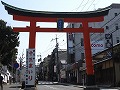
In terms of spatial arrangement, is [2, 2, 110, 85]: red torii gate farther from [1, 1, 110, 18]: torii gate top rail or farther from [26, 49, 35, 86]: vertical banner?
[26, 49, 35, 86]: vertical banner

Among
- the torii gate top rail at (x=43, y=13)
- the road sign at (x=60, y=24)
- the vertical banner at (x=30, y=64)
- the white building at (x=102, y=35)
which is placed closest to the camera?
the vertical banner at (x=30, y=64)

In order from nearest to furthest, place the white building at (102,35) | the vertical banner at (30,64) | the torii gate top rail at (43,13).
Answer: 1. the vertical banner at (30,64)
2. the torii gate top rail at (43,13)
3. the white building at (102,35)

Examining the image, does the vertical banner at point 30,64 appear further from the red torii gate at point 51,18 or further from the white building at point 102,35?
the white building at point 102,35

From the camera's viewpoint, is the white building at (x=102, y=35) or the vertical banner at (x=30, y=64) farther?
the white building at (x=102, y=35)

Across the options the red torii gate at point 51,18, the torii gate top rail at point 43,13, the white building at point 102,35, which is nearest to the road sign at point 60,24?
the red torii gate at point 51,18

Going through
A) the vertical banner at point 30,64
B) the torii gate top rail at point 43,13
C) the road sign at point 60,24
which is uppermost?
the torii gate top rail at point 43,13

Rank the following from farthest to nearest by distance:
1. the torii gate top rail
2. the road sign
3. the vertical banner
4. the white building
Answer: the white building < the road sign < the torii gate top rail < the vertical banner

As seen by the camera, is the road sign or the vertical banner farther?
the road sign

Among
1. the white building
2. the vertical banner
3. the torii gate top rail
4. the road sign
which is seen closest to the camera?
the vertical banner

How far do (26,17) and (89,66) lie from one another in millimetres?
8191

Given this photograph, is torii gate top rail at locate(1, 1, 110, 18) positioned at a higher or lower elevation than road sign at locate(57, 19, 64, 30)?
higher

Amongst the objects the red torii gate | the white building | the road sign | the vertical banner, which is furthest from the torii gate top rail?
the white building

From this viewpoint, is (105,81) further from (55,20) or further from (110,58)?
(55,20)

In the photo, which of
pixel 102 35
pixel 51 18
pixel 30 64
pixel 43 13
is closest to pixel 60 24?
pixel 51 18
